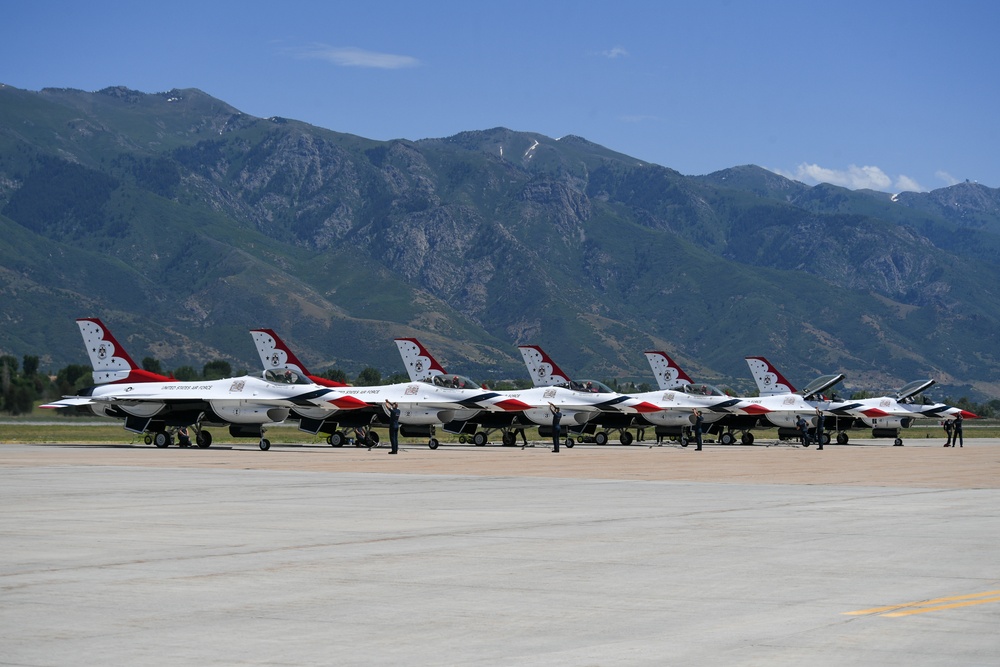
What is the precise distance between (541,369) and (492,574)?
1980 inches

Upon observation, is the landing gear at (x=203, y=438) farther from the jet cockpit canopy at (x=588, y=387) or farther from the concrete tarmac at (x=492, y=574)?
the concrete tarmac at (x=492, y=574)

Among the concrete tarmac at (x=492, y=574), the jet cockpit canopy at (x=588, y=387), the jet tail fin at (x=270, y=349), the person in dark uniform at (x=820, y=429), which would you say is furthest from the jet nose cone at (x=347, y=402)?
the concrete tarmac at (x=492, y=574)

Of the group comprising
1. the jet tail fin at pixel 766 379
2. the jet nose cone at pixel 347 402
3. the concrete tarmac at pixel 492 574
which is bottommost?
the concrete tarmac at pixel 492 574

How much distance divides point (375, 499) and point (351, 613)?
12.2 metres

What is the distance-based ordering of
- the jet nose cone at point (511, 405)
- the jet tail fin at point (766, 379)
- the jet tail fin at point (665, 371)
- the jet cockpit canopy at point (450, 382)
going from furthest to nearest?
the jet tail fin at point (766, 379)
the jet tail fin at point (665, 371)
the jet cockpit canopy at point (450, 382)
the jet nose cone at point (511, 405)

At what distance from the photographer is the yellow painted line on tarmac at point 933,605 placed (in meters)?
11.7

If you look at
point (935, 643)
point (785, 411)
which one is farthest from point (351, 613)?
point (785, 411)

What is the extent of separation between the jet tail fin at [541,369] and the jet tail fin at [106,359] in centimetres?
1888

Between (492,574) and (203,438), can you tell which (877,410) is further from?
(492,574)

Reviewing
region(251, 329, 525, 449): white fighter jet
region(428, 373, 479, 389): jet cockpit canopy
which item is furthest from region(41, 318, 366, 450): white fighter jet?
region(428, 373, 479, 389): jet cockpit canopy

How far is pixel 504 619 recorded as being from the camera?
1141 centimetres

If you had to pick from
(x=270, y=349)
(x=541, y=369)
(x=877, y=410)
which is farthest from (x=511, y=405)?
(x=877, y=410)

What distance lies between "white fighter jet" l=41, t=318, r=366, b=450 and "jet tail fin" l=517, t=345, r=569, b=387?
54.0ft

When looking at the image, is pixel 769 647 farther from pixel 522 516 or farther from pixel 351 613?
pixel 522 516
